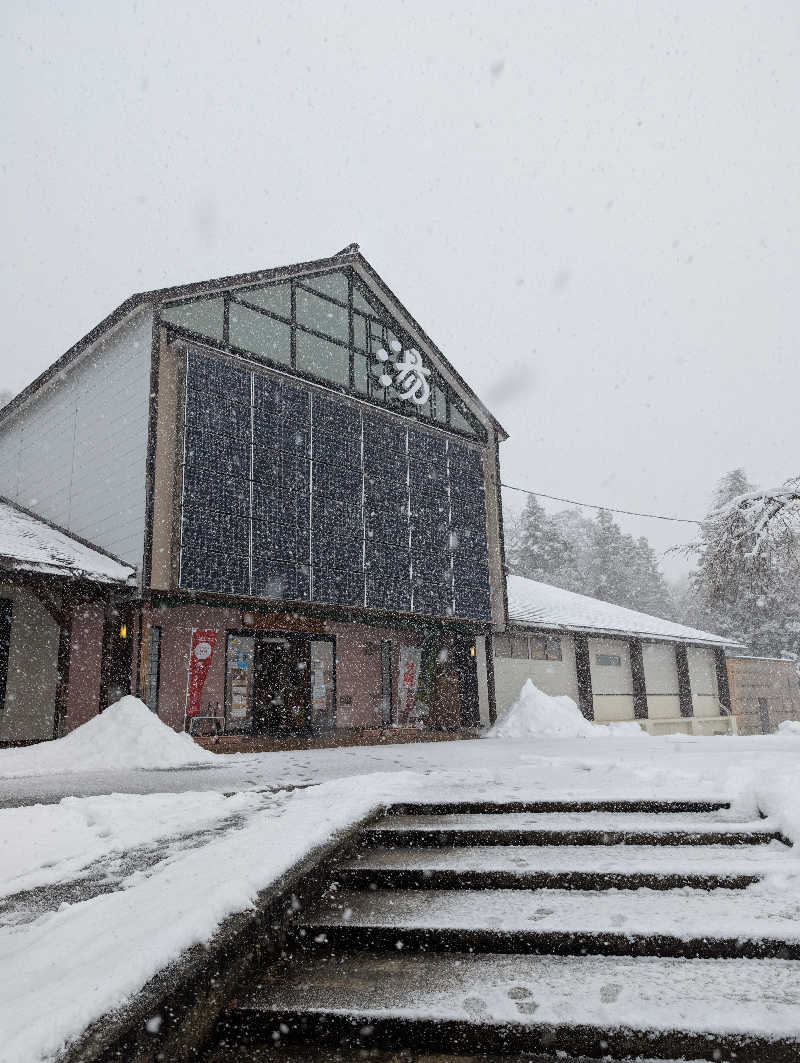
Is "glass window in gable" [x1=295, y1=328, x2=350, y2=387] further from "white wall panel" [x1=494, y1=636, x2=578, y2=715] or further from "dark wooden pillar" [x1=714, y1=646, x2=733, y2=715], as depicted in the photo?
"dark wooden pillar" [x1=714, y1=646, x2=733, y2=715]

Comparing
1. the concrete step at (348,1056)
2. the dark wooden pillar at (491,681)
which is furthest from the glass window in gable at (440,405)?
the concrete step at (348,1056)

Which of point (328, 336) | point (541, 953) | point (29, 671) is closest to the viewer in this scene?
point (541, 953)

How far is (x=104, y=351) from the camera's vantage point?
1555 centimetres

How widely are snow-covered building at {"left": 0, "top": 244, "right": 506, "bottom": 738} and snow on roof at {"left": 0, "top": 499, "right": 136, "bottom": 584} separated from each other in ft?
1.28

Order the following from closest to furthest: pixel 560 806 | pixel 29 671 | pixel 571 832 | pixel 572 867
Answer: pixel 572 867 < pixel 571 832 < pixel 560 806 < pixel 29 671

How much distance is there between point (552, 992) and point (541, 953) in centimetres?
33

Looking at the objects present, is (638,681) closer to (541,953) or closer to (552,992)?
(541,953)

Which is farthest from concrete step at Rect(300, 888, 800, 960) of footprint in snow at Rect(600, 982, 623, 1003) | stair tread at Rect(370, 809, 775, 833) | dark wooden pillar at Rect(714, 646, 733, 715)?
dark wooden pillar at Rect(714, 646, 733, 715)

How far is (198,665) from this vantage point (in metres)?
14.8

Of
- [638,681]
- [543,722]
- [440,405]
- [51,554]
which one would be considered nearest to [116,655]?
[51,554]

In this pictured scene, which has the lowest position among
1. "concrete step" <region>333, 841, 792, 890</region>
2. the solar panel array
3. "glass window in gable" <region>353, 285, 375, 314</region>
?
"concrete step" <region>333, 841, 792, 890</region>

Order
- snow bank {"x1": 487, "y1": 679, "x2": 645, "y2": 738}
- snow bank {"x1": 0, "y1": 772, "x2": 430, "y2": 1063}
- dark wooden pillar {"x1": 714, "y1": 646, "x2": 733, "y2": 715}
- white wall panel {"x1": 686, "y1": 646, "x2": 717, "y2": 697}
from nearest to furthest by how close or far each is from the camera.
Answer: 1. snow bank {"x1": 0, "y1": 772, "x2": 430, "y2": 1063}
2. snow bank {"x1": 487, "y1": 679, "x2": 645, "y2": 738}
3. white wall panel {"x1": 686, "y1": 646, "x2": 717, "y2": 697}
4. dark wooden pillar {"x1": 714, "y1": 646, "x2": 733, "y2": 715}

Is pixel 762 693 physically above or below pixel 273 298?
below

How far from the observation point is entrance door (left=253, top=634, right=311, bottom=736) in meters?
15.9
